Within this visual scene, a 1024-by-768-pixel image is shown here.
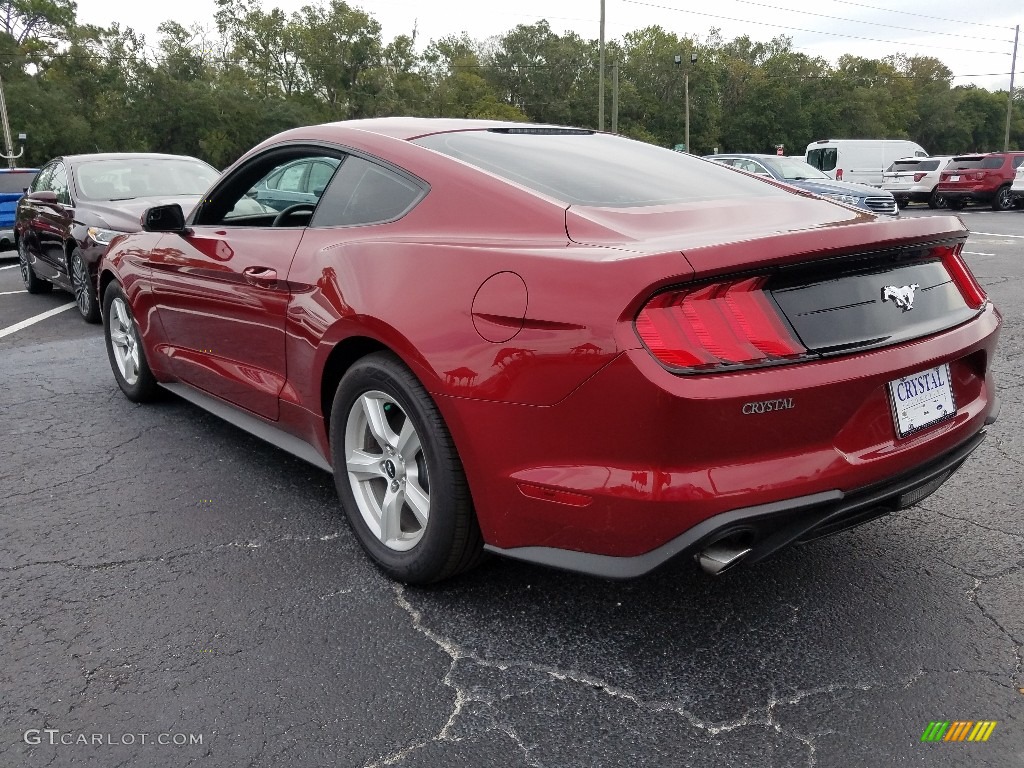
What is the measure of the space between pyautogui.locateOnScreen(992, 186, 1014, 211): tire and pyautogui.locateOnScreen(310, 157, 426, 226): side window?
23917 millimetres

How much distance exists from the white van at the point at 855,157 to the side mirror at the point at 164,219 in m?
29.2

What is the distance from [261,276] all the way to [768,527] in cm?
211

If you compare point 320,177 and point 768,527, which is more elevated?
point 320,177

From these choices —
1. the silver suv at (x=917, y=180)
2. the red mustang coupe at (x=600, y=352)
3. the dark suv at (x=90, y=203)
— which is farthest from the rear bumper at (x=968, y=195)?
the red mustang coupe at (x=600, y=352)

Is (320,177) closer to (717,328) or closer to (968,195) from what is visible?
(717,328)

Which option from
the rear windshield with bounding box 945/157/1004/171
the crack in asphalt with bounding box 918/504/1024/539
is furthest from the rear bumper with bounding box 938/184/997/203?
the crack in asphalt with bounding box 918/504/1024/539

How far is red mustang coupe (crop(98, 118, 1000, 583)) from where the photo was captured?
2.13m

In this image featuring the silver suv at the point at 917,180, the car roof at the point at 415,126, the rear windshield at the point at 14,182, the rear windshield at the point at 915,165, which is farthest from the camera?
the rear windshield at the point at 915,165

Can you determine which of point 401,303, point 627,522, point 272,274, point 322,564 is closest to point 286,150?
point 272,274

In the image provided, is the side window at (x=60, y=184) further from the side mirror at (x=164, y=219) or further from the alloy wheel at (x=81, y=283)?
the side mirror at (x=164, y=219)

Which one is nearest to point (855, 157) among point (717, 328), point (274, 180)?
point (274, 180)

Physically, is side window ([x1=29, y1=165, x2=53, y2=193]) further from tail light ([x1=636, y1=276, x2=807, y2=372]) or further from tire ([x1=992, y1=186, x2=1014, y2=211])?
tire ([x1=992, y1=186, x2=1014, y2=211])

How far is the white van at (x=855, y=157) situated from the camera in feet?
99.0

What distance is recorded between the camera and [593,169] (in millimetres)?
3033
